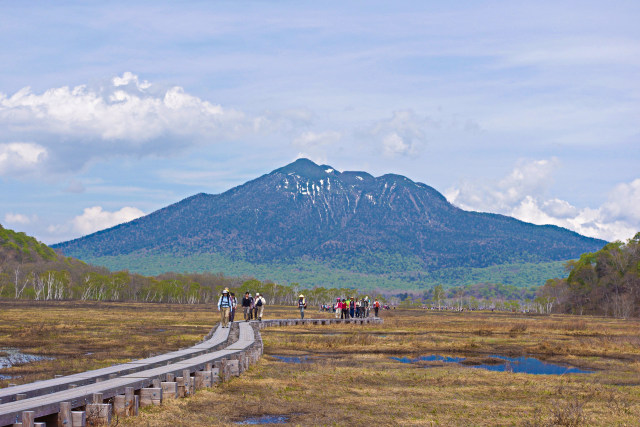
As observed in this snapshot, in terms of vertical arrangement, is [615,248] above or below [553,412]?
above

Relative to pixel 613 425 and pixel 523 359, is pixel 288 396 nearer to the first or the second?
pixel 613 425

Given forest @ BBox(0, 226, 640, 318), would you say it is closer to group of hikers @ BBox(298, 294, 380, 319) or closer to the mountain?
the mountain

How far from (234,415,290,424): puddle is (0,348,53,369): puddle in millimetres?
11661

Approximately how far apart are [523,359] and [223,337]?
40.8 ft

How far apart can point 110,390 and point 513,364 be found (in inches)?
687

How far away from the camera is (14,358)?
81.1 feet

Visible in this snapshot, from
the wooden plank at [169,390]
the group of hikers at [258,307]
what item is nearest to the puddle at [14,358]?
the wooden plank at [169,390]

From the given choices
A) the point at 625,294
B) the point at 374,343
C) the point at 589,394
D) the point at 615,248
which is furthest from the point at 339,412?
the point at 615,248

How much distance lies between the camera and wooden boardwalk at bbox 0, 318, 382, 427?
1157 cm

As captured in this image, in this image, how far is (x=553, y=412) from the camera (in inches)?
572

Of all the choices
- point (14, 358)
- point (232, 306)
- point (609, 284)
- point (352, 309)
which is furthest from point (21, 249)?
point (14, 358)

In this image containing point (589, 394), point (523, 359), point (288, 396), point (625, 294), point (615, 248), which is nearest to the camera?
point (288, 396)

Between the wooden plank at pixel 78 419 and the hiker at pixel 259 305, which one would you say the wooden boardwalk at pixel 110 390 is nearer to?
the wooden plank at pixel 78 419

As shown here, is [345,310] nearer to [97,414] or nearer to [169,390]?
[169,390]
